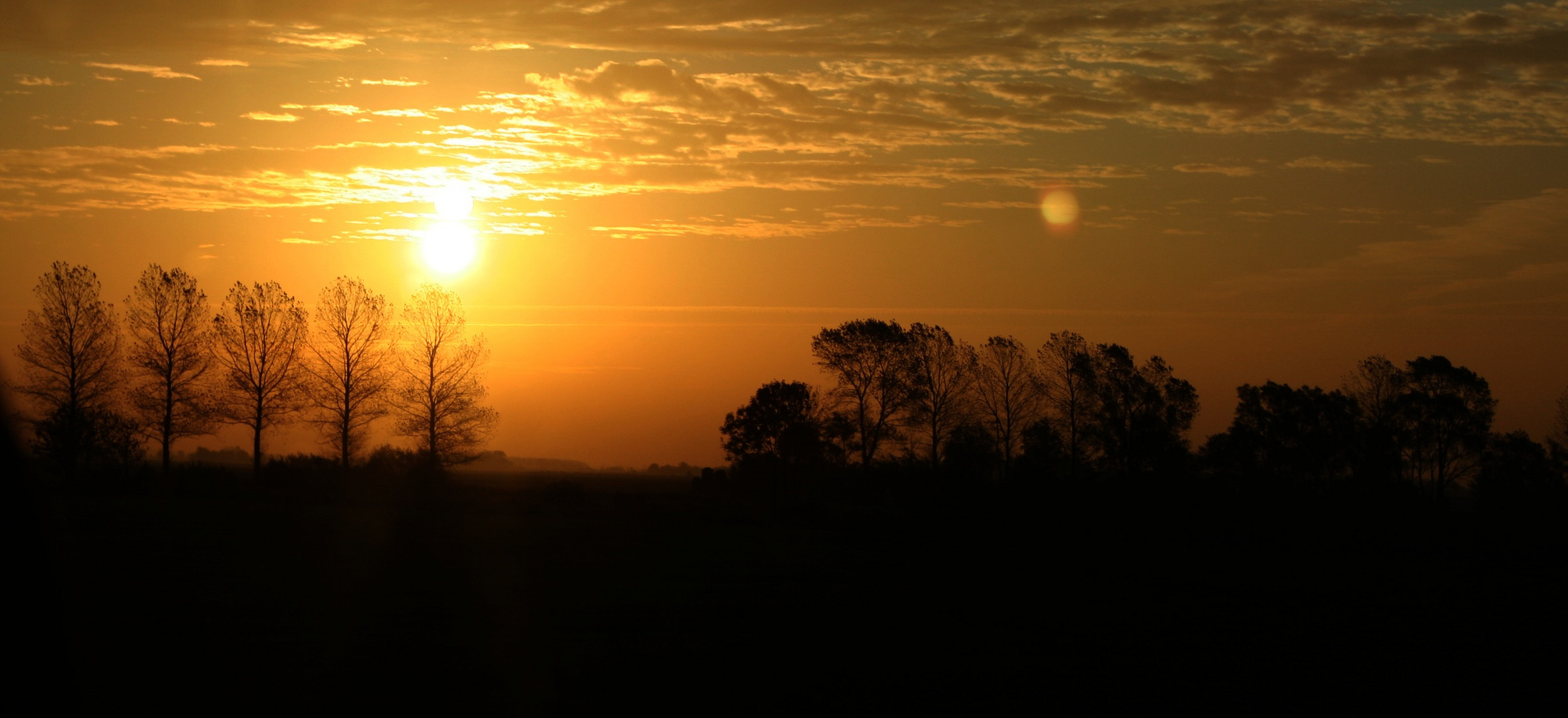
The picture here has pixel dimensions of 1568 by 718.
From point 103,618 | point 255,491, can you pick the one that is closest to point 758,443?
point 255,491

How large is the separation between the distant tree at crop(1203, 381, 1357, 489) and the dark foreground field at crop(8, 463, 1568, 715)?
29311 millimetres

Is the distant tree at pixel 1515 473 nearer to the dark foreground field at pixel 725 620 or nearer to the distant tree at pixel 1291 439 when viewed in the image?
the distant tree at pixel 1291 439

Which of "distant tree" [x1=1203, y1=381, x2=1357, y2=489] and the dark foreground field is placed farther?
"distant tree" [x1=1203, y1=381, x2=1357, y2=489]

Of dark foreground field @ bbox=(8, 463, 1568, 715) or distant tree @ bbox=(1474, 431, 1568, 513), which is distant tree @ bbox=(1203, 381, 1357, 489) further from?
dark foreground field @ bbox=(8, 463, 1568, 715)

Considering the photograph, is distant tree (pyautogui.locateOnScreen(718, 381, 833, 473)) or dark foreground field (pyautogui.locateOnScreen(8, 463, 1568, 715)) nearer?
dark foreground field (pyautogui.locateOnScreen(8, 463, 1568, 715))

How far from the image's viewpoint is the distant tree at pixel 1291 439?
63750 mm

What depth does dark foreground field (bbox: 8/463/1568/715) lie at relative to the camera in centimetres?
1163

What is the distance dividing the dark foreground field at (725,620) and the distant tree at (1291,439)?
29311mm

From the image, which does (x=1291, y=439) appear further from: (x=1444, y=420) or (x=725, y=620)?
(x=725, y=620)

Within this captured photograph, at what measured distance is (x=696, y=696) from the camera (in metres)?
11.5

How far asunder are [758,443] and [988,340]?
1457 centimetres

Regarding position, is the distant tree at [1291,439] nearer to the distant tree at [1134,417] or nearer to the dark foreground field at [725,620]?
the distant tree at [1134,417]

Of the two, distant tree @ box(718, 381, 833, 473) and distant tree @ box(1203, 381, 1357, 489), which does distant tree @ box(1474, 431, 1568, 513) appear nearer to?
distant tree @ box(1203, 381, 1357, 489)

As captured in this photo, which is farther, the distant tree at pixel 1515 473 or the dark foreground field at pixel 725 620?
the distant tree at pixel 1515 473
